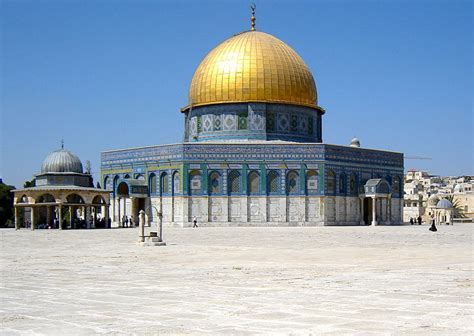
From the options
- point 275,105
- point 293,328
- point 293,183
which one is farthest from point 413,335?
point 275,105

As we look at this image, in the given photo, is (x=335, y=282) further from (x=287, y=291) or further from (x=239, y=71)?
(x=239, y=71)

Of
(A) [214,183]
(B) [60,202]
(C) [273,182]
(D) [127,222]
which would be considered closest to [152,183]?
(D) [127,222]

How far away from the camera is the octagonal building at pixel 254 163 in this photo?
45562 millimetres

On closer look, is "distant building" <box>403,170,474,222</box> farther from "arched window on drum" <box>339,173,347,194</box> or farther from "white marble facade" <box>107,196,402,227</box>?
"white marble facade" <box>107,196,402,227</box>

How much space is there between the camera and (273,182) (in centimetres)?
4609

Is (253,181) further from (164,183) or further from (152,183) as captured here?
(152,183)

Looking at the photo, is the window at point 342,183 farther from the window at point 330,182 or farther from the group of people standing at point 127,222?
the group of people standing at point 127,222

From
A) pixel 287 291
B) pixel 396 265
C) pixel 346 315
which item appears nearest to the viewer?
pixel 346 315

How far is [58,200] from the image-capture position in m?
40.4

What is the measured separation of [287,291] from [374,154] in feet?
141

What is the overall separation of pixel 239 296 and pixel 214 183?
3741cm

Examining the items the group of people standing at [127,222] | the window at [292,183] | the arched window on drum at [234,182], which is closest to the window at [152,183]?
the group of people standing at [127,222]

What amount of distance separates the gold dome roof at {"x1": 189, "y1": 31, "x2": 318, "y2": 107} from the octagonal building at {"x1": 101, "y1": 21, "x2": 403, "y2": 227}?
0.07 metres

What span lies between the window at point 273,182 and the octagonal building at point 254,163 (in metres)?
0.06
